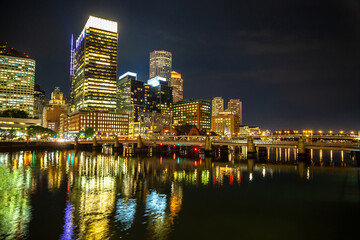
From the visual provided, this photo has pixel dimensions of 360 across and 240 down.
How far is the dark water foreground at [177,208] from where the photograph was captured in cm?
1944

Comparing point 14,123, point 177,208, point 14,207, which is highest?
point 14,123

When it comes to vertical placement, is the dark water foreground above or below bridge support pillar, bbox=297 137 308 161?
below

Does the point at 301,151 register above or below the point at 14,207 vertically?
above

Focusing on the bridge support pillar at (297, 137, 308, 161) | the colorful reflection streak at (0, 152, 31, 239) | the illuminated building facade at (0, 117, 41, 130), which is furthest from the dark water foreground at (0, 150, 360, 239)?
the illuminated building facade at (0, 117, 41, 130)

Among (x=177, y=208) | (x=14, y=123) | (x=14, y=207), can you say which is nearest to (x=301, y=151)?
(x=177, y=208)

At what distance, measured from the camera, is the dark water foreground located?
765 inches

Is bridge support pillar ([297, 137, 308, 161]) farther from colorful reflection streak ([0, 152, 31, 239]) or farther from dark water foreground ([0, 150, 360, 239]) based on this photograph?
colorful reflection streak ([0, 152, 31, 239])

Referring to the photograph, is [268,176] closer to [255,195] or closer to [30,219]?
[255,195]

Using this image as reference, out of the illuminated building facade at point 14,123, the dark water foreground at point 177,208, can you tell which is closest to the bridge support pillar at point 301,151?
the dark water foreground at point 177,208

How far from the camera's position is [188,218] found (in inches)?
885

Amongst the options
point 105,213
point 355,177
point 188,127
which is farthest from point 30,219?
point 188,127

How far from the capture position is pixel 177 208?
82.7 feet

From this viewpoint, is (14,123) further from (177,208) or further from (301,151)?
(177,208)

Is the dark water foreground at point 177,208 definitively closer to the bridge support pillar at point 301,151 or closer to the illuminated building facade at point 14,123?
the bridge support pillar at point 301,151
